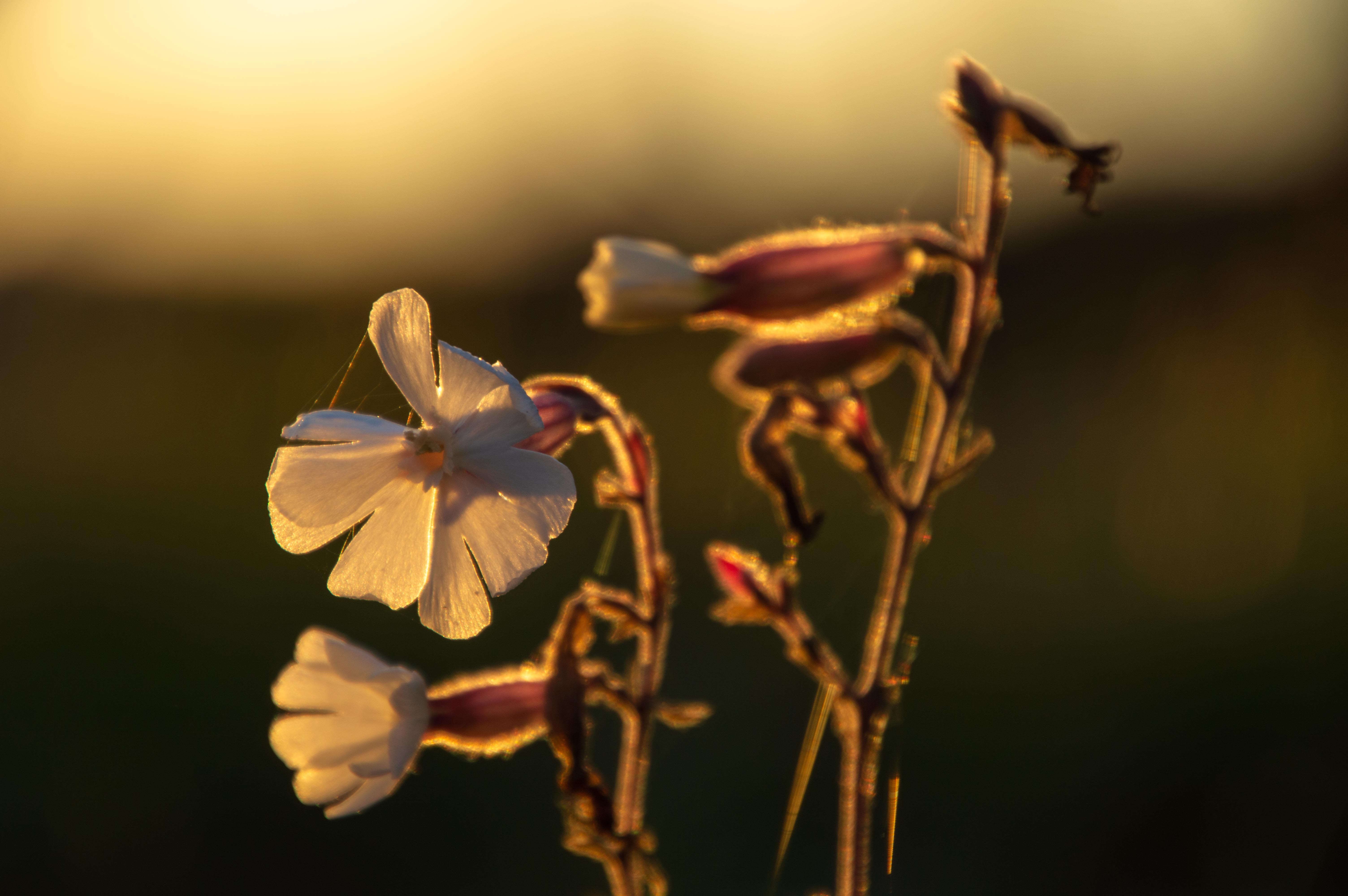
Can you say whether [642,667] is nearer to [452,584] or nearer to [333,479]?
[452,584]

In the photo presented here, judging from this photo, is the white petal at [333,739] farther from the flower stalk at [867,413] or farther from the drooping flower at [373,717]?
the flower stalk at [867,413]

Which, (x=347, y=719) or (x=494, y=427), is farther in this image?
(x=347, y=719)

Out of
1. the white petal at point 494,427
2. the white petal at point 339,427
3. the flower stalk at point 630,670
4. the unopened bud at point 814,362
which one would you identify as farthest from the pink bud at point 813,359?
the white petal at point 339,427

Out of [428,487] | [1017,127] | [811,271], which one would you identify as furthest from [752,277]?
[428,487]

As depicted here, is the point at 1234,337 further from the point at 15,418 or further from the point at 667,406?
the point at 15,418

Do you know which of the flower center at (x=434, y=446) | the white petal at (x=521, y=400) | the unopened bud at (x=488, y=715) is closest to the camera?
the white petal at (x=521, y=400)

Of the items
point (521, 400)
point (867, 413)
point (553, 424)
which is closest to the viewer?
point (521, 400)

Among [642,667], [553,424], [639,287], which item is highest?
[639,287]
